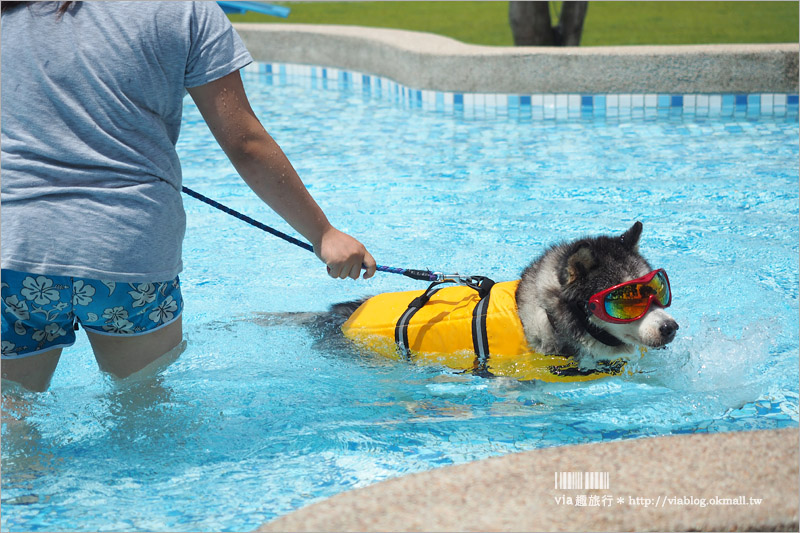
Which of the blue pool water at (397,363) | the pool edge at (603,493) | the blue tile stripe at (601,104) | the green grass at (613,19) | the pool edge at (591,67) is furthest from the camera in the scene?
the green grass at (613,19)

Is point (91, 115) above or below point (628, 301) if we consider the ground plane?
above

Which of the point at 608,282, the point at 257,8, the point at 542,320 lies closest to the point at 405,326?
the point at 542,320

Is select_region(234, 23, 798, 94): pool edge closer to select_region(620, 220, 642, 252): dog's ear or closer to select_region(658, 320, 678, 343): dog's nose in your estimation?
select_region(620, 220, 642, 252): dog's ear

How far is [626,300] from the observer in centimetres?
368

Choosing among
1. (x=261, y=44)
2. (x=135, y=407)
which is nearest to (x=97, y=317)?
(x=135, y=407)

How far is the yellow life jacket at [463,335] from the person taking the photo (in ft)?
13.1

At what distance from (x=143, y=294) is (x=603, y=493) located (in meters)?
1.73

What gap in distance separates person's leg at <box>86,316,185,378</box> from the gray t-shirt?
411mm

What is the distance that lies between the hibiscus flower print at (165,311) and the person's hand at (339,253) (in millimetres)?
592

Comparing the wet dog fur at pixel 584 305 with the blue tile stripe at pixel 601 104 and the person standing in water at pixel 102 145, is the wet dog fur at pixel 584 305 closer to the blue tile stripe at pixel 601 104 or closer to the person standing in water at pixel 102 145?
the person standing in water at pixel 102 145

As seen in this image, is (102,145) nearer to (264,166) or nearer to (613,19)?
(264,166)

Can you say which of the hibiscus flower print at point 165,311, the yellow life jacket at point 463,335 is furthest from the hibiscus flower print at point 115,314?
the yellow life jacket at point 463,335

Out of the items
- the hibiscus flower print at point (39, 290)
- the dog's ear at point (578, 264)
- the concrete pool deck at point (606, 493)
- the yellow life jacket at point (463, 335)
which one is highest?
the hibiscus flower print at point (39, 290)

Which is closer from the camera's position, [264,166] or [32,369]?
[264,166]
